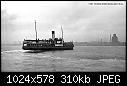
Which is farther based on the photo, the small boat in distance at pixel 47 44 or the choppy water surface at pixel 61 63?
the small boat in distance at pixel 47 44

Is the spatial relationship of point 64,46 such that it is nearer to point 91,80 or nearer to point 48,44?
point 48,44

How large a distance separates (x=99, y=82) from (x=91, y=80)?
534 mm

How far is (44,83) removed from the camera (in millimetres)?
9047

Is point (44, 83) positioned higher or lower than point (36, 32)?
lower

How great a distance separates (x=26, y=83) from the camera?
892cm

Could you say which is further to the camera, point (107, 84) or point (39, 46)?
point (39, 46)

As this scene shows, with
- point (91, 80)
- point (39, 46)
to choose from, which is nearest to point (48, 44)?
point (39, 46)

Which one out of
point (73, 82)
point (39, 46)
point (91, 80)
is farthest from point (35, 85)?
point (39, 46)

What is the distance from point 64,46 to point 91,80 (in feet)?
178

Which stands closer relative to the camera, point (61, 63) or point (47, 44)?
point (61, 63)

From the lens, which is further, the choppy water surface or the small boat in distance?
the small boat in distance

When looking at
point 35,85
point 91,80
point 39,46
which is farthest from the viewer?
point 39,46

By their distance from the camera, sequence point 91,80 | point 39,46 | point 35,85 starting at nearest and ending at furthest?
point 35,85 → point 91,80 → point 39,46

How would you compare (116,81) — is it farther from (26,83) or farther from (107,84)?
(26,83)
